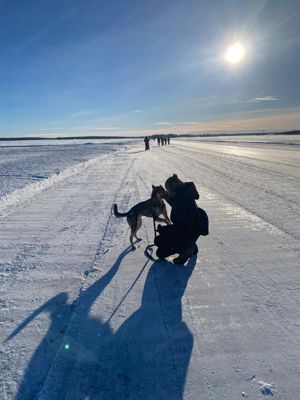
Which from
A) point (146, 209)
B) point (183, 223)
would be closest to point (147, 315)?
point (183, 223)

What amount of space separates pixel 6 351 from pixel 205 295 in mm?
2185

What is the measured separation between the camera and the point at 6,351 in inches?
112

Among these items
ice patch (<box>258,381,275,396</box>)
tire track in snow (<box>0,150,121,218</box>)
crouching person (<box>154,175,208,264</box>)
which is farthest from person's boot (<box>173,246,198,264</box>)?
tire track in snow (<box>0,150,121,218</box>)

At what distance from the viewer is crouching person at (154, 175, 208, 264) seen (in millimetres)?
4363

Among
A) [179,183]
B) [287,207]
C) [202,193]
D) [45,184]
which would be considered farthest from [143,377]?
[45,184]

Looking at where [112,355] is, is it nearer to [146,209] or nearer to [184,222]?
[184,222]

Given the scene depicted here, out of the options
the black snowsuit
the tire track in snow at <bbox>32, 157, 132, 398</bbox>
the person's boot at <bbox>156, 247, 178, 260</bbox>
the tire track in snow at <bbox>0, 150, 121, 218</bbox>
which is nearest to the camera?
the tire track in snow at <bbox>32, 157, 132, 398</bbox>

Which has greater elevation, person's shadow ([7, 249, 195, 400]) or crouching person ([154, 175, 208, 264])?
crouching person ([154, 175, 208, 264])

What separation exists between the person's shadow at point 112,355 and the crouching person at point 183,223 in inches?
34.9

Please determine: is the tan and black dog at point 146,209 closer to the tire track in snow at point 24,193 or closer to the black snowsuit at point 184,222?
the black snowsuit at point 184,222

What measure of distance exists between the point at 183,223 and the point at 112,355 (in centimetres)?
214

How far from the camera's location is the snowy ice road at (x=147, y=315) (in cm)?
243

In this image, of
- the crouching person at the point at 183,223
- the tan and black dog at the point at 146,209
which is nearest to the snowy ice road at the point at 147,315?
the crouching person at the point at 183,223

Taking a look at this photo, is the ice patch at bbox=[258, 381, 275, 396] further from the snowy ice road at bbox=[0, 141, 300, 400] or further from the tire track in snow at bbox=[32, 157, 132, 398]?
the tire track in snow at bbox=[32, 157, 132, 398]
